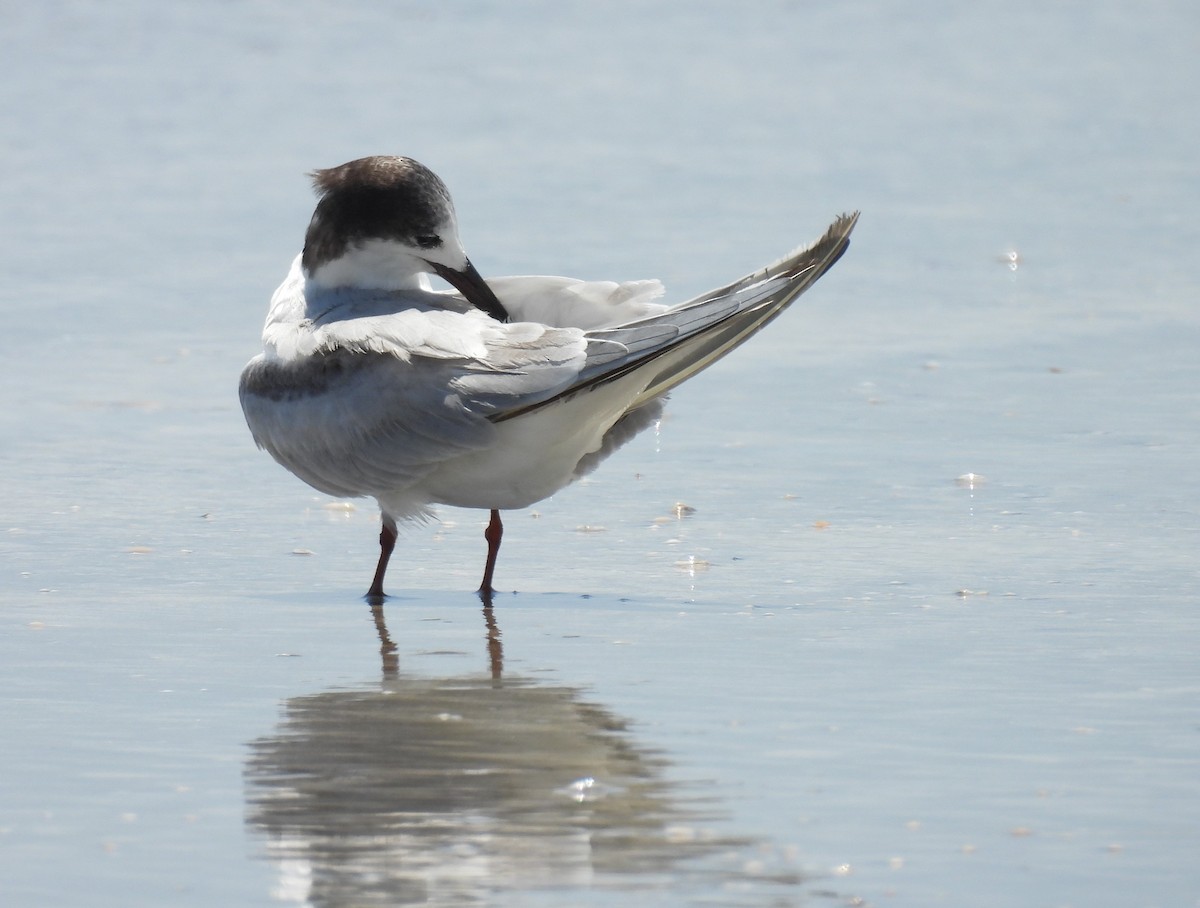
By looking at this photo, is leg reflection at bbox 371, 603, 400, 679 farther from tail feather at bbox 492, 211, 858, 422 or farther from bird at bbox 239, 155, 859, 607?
tail feather at bbox 492, 211, 858, 422

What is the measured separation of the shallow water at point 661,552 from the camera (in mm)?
3459

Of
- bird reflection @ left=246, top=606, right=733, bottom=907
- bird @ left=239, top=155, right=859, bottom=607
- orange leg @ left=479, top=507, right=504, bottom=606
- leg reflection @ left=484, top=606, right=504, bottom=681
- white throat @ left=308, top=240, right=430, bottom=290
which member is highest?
white throat @ left=308, top=240, right=430, bottom=290

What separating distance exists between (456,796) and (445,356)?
1.42m

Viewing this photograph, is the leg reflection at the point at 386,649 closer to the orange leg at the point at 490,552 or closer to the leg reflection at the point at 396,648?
the leg reflection at the point at 396,648

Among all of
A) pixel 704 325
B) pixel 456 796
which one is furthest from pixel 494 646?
pixel 456 796

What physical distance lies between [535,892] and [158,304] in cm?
510

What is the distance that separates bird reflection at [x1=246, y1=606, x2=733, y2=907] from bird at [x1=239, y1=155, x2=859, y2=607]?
0.67 m

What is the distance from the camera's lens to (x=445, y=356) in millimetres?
4820

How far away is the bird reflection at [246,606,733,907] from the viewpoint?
3.30m

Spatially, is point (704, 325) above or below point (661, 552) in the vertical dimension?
above

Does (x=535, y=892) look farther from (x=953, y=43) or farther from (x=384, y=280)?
(x=953, y=43)

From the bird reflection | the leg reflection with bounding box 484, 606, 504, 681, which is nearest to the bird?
the leg reflection with bounding box 484, 606, 504, 681

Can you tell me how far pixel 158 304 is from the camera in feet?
26.0

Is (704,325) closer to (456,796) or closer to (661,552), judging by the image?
(661,552)
